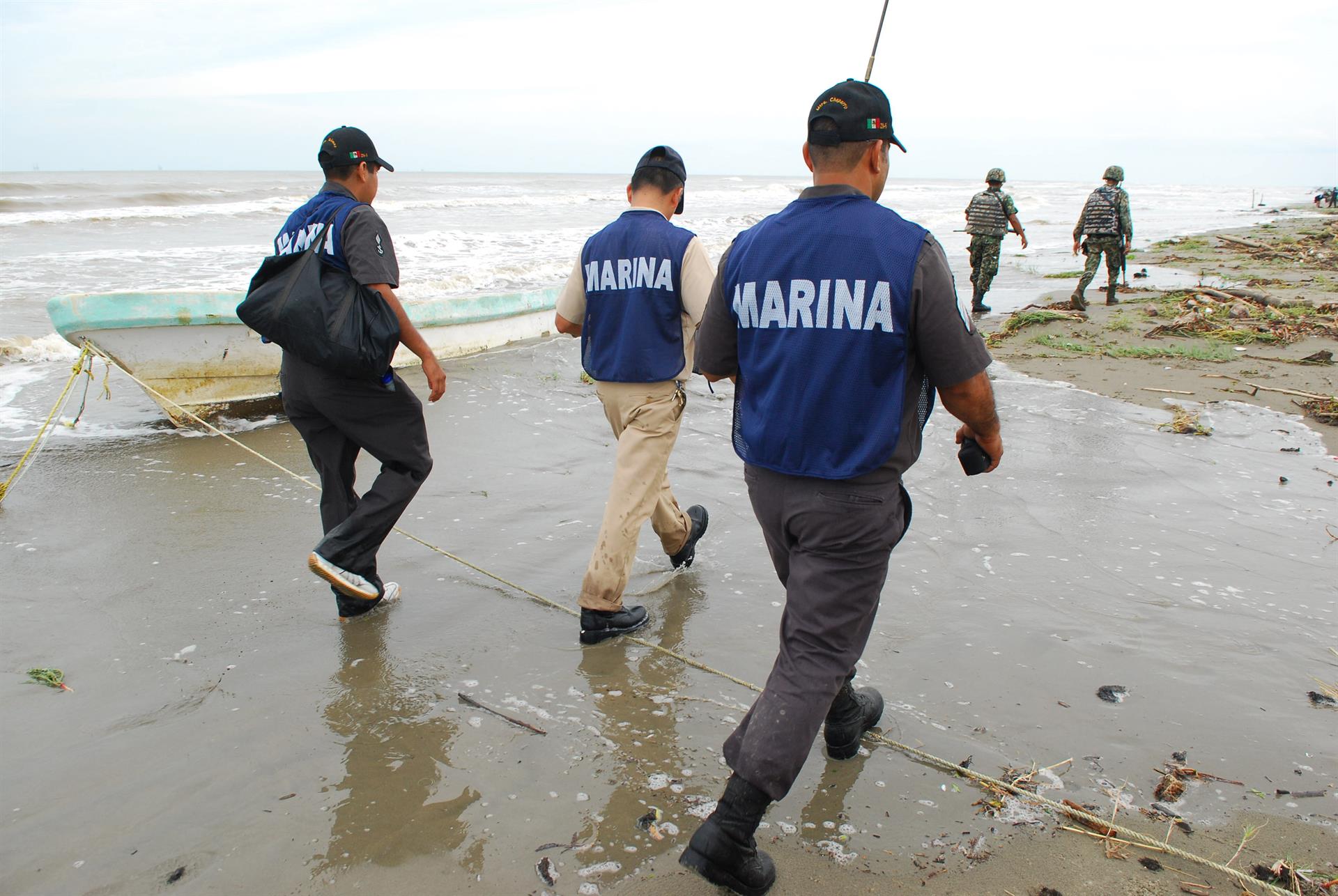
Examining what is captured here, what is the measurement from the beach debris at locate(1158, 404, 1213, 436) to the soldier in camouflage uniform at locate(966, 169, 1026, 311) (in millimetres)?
5398

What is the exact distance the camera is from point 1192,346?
8.98 meters

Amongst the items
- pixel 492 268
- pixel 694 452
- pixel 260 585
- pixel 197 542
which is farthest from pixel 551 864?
pixel 492 268

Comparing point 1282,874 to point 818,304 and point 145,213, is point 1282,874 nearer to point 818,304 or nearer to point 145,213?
point 818,304

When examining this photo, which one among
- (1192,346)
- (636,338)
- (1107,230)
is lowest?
(1192,346)

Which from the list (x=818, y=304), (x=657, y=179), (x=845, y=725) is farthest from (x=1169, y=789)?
(x=657, y=179)

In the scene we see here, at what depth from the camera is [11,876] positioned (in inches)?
84.4

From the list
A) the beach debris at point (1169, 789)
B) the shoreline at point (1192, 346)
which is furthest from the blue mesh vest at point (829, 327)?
the shoreline at point (1192, 346)

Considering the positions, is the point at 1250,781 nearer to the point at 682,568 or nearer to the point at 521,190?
the point at 682,568

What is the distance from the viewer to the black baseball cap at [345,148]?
3.29 meters

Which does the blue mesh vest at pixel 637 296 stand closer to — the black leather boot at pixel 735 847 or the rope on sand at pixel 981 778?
the rope on sand at pixel 981 778

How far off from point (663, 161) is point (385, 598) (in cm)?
218

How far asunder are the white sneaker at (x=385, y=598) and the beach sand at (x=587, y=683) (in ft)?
0.13

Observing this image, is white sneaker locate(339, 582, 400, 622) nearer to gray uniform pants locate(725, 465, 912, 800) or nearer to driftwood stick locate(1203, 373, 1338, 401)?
gray uniform pants locate(725, 465, 912, 800)

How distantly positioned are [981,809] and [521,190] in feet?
169
